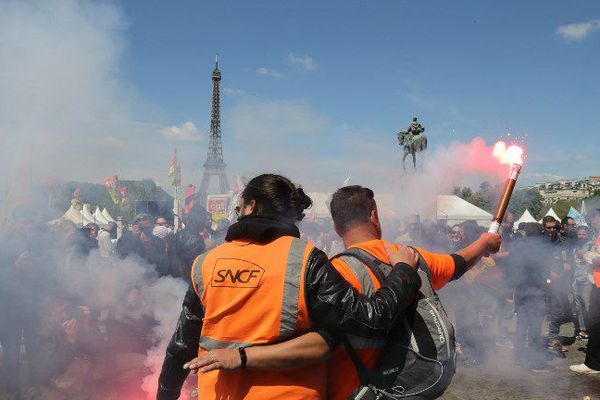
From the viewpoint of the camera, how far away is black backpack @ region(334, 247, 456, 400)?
1.72 m

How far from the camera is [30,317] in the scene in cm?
450

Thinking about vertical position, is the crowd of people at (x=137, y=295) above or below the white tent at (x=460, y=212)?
below

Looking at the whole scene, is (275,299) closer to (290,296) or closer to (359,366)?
(290,296)

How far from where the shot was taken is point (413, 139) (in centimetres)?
2341

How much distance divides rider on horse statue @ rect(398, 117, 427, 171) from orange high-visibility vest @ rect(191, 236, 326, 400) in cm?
2179

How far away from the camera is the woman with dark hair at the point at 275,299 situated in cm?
164

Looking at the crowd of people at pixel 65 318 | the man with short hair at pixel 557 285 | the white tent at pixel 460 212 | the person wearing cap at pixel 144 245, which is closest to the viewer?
the crowd of people at pixel 65 318

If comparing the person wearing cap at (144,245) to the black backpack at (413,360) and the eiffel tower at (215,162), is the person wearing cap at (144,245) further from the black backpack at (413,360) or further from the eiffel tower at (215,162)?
the eiffel tower at (215,162)

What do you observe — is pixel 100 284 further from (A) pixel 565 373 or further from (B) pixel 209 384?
(A) pixel 565 373

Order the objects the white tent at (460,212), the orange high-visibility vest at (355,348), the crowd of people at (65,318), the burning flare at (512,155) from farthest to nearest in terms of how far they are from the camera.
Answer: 1. the white tent at (460,212)
2. the crowd of people at (65,318)
3. the burning flare at (512,155)
4. the orange high-visibility vest at (355,348)

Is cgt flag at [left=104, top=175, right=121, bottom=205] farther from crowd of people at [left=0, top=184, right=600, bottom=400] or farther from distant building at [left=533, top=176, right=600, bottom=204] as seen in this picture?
distant building at [left=533, top=176, right=600, bottom=204]

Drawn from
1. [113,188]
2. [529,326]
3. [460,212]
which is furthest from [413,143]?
[529,326]

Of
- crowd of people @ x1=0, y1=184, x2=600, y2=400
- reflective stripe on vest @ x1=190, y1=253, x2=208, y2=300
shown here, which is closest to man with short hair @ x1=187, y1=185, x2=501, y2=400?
reflective stripe on vest @ x1=190, y1=253, x2=208, y2=300

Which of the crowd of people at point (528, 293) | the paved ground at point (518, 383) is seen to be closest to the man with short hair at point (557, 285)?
the crowd of people at point (528, 293)
